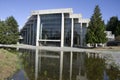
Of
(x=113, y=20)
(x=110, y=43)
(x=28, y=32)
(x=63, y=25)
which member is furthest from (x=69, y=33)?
(x=113, y=20)

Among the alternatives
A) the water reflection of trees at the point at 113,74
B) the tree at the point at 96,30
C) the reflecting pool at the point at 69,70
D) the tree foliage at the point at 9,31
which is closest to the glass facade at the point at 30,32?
the tree foliage at the point at 9,31

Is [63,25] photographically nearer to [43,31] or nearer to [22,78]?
[43,31]

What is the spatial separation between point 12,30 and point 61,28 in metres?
18.8

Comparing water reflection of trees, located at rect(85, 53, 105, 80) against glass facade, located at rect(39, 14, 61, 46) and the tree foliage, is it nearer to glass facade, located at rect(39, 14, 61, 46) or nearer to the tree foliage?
the tree foliage

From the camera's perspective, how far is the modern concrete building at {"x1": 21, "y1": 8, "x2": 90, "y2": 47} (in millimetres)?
92625

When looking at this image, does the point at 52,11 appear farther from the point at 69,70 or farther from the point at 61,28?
the point at 69,70

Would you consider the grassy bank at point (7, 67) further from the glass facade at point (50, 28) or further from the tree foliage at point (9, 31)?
the glass facade at point (50, 28)

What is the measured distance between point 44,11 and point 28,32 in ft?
71.3

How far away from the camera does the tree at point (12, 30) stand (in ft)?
275

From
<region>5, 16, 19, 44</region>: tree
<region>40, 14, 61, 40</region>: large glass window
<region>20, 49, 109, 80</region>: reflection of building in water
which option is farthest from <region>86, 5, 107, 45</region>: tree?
<region>20, 49, 109, 80</region>: reflection of building in water

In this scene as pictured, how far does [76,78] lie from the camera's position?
58.3ft

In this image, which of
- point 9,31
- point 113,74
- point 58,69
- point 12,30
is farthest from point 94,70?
point 12,30

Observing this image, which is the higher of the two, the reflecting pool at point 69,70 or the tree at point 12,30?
the tree at point 12,30

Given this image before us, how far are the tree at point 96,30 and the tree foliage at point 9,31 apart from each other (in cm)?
2698
